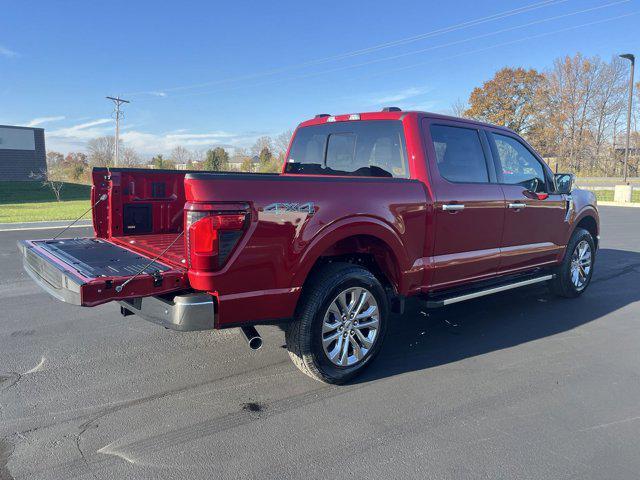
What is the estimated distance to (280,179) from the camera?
318 cm

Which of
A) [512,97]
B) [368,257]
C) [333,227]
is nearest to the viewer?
[333,227]

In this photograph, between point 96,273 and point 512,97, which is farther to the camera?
A: point 512,97

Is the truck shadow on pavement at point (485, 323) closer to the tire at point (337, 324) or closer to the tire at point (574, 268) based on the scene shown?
the tire at point (574, 268)

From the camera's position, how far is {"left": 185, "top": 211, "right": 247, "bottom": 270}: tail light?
291 centimetres

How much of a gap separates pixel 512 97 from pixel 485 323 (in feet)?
149

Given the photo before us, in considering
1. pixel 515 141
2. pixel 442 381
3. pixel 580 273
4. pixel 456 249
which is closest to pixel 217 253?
pixel 442 381

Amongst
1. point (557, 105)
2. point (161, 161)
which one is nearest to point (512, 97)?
point (557, 105)

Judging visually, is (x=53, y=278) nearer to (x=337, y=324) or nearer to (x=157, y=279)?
(x=157, y=279)

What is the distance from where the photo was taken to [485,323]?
522cm

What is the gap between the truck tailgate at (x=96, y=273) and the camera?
9.62ft

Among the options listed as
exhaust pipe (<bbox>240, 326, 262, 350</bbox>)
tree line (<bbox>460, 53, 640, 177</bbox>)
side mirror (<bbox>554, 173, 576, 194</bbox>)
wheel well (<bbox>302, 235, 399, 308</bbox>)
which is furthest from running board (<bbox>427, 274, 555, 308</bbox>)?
tree line (<bbox>460, 53, 640, 177</bbox>)

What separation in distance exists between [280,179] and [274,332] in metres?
2.13

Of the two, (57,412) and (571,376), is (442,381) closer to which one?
(571,376)

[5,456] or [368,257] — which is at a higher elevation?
[368,257]
